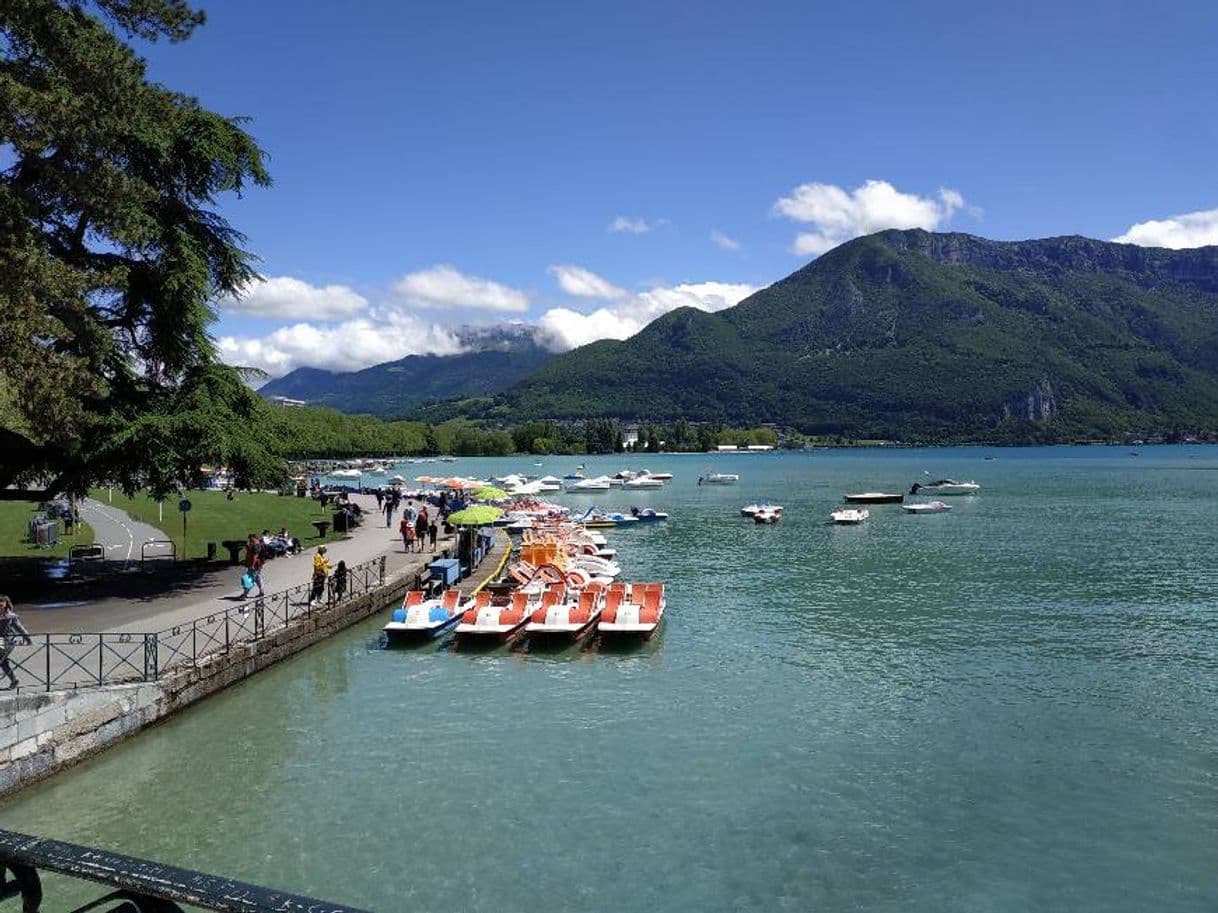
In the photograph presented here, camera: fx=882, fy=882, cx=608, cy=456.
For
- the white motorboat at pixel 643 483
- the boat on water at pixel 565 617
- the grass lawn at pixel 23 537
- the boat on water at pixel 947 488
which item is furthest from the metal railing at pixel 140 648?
the white motorboat at pixel 643 483

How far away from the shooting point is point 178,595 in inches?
1043

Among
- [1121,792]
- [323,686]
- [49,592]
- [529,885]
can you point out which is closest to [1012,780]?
[1121,792]

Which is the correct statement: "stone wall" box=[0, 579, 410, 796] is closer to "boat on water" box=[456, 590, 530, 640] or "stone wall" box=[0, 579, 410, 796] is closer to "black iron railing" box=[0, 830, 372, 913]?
"boat on water" box=[456, 590, 530, 640]

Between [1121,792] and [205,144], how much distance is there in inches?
1222

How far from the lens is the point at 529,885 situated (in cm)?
1191

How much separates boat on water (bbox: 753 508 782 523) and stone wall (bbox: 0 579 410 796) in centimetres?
4954

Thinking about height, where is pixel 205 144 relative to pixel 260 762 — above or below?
above

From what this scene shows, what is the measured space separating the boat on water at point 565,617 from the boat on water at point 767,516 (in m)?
41.0

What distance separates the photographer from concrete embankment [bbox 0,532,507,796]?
1455cm

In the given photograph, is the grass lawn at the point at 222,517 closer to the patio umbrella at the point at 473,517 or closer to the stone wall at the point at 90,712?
the patio umbrella at the point at 473,517

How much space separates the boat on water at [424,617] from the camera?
25859 mm

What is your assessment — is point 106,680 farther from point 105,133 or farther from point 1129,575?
point 1129,575

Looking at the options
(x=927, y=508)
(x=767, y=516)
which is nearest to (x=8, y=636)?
(x=767, y=516)

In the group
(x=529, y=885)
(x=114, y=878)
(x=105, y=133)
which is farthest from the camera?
(x=105, y=133)
